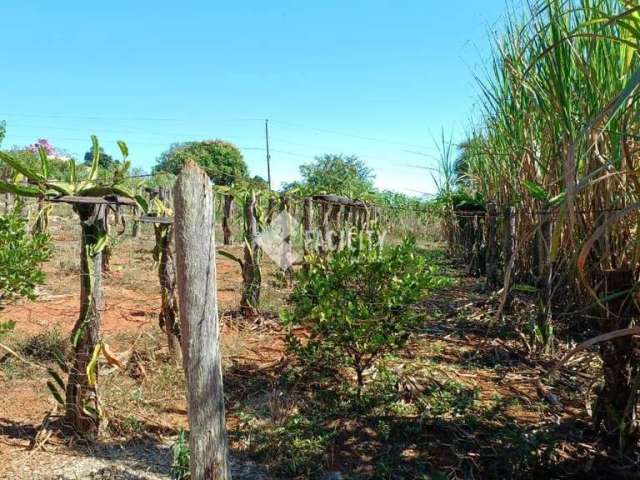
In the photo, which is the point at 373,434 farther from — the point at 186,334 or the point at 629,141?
the point at 629,141

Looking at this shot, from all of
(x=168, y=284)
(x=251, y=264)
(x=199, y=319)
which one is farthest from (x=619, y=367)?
(x=251, y=264)

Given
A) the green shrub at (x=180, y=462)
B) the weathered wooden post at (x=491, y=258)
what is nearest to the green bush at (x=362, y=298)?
the green shrub at (x=180, y=462)

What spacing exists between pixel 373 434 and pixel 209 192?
159cm

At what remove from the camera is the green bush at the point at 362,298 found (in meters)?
2.88

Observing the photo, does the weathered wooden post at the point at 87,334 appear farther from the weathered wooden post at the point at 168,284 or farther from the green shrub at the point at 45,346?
the green shrub at the point at 45,346

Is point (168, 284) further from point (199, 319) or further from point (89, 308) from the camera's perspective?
point (199, 319)

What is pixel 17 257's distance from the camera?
2.82 meters

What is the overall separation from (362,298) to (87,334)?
1.55 m

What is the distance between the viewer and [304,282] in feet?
9.96

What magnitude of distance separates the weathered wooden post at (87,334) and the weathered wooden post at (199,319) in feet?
2.81

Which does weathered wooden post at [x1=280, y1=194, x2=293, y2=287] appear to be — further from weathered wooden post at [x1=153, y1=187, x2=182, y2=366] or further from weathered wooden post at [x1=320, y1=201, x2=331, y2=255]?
weathered wooden post at [x1=153, y1=187, x2=182, y2=366]

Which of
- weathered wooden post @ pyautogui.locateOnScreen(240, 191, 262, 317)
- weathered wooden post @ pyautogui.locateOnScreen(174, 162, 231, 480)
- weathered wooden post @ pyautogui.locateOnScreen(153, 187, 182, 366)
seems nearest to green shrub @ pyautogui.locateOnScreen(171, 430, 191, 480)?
weathered wooden post @ pyautogui.locateOnScreen(174, 162, 231, 480)

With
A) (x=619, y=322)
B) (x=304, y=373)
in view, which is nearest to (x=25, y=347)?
(x=304, y=373)

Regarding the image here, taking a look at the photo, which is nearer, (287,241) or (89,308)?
(89,308)
